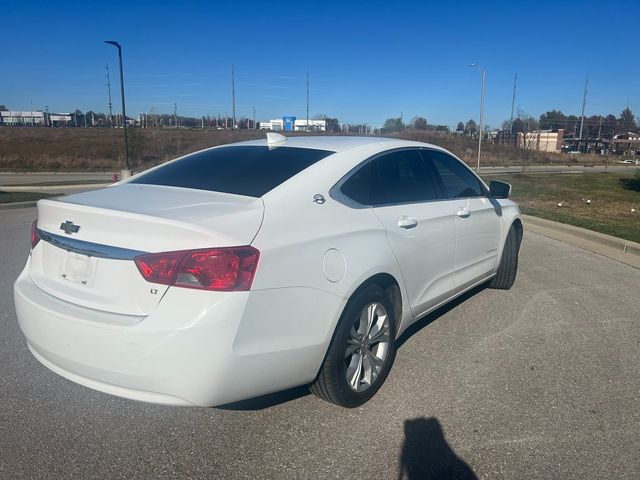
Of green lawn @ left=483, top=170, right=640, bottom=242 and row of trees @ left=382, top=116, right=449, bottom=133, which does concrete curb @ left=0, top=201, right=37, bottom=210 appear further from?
row of trees @ left=382, top=116, right=449, bottom=133

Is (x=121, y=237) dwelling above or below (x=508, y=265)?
above

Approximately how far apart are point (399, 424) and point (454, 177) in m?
2.51

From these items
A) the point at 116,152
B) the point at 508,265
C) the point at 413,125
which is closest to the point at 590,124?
the point at 413,125

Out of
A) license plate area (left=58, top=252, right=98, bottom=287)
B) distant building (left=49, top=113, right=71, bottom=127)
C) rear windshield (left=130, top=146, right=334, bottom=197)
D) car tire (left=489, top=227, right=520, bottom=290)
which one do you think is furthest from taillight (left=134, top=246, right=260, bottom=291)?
distant building (left=49, top=113, right=71, bottom=127)

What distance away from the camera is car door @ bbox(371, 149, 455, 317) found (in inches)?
140

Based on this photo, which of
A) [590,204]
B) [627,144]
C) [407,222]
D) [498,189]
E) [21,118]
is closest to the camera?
[407,222]

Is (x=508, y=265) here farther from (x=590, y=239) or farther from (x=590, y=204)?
(x=590, y=204)

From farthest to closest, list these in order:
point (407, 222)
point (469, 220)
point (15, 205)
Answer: point (15, 205), point (469, 220), point (407, 222)

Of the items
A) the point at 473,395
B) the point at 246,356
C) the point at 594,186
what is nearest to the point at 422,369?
the point at 473,395

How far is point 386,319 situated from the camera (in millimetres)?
3414

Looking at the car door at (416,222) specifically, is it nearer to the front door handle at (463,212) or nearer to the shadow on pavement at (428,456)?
the front door handle at (463,212)

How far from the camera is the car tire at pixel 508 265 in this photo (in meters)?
5.57

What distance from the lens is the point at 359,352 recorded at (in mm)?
3223

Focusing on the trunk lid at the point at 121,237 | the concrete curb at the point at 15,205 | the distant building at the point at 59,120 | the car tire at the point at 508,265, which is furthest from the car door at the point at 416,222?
the distant building at the point at 59,120
